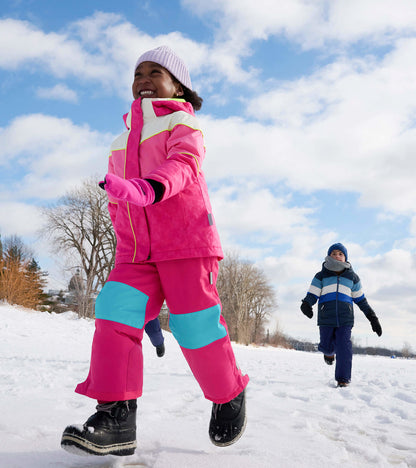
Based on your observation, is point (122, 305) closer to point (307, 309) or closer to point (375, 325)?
point (307, 309)

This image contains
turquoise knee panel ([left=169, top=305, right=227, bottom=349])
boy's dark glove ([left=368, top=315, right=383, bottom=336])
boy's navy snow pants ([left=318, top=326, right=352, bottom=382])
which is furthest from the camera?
boy's dark glove ([left=368, top=315, right=383, bottom=336])

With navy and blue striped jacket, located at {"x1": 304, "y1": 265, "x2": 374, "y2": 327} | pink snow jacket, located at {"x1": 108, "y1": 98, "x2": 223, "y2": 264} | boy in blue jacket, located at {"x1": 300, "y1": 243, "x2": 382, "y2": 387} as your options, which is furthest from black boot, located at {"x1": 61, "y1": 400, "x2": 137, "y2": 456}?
navy and blue striped jacket, located at {"x1": 304, "y1": 265, "x2": 374, "y2": 327}

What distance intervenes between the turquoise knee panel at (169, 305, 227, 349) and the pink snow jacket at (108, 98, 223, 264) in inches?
10.1

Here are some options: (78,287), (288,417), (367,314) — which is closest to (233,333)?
(78,287)

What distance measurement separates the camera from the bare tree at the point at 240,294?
37919 millimetres

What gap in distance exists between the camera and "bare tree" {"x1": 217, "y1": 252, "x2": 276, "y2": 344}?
124ft

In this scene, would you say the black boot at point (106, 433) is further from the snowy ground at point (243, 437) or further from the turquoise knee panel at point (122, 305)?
the turquoise knee panel at point (122, 305)

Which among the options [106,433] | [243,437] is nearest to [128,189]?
[106,433]

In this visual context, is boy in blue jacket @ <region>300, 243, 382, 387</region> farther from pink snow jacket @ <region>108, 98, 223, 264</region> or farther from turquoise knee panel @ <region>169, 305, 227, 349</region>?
pink snow jacket @ <region>108, 98, 223, 264</region>

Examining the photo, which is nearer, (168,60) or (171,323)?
(171,323)

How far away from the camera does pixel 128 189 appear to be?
1370 mm

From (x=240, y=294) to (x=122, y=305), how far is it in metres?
38.7

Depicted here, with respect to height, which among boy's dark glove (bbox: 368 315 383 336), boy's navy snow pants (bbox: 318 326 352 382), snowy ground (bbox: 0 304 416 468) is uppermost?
boy's dark glove (bbox: 368 315 383 336)

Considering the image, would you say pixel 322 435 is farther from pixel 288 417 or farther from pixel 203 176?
pixel 203 176
